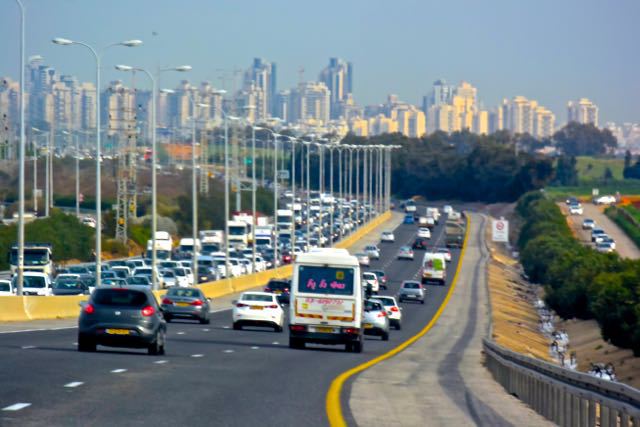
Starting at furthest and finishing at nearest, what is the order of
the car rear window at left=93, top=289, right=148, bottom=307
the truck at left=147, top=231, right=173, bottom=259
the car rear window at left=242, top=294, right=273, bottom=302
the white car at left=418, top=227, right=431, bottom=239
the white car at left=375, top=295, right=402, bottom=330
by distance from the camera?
the white car at left=418, top=227, right=431, bottom=239 < the truck at left=147, top=231, right=173, bottom=259 < the white car at left=375, top=295, right=402, bottom=330 < the car rear window at left=242, top=294, right=273, bottom=302 < the car rear window at left=93, top=289, right=148, bottom=307

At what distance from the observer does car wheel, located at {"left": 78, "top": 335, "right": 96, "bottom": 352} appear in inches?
990

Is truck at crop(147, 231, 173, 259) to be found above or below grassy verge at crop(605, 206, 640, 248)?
above

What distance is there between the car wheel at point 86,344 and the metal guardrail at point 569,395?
7.43 meters

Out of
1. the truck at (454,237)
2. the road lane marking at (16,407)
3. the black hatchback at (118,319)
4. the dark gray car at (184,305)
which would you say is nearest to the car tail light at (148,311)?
the black hatchback at (118,319)

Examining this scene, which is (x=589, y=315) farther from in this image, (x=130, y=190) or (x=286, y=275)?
(x=130, y=190)

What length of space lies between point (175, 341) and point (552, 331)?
51836 millimetres

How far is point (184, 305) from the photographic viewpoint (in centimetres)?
4609

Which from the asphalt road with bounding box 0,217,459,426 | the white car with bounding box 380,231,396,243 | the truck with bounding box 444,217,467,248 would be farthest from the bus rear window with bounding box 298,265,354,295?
the white car with bounding box 380,231,396,243

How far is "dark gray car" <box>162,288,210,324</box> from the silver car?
5530mm

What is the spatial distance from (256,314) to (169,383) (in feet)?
81.4

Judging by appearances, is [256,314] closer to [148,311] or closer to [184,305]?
[184,305]

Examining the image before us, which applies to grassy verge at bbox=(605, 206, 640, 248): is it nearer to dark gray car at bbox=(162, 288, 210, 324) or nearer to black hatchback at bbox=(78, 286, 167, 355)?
dark gray car at bbox=(162, 288, 210, 324)

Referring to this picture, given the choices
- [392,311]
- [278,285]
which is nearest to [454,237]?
[278,285]

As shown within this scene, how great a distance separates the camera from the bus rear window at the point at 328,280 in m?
33.6
